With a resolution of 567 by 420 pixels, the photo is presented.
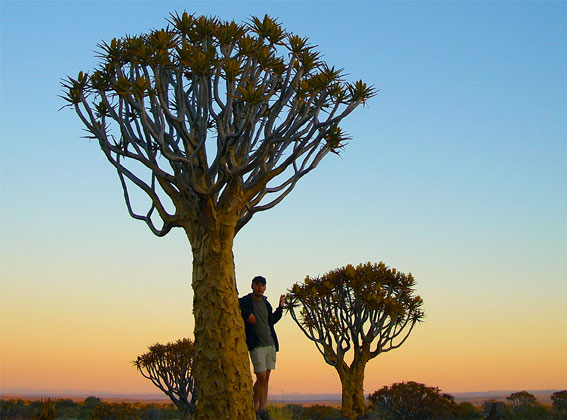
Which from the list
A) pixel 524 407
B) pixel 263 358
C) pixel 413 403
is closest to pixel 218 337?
pixel 263 358

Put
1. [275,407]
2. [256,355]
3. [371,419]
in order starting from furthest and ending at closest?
[371,419] → [275,407] → [256,355]

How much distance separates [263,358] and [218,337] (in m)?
1.19

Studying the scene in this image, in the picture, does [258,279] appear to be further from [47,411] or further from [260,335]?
[47,411]

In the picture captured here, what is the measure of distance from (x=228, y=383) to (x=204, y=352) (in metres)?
0.60

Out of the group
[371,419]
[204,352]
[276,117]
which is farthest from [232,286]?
[371,419]

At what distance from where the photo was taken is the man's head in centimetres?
1106

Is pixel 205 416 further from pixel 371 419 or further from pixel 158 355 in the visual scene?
pixel 158 355

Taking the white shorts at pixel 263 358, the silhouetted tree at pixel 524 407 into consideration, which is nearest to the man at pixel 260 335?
the white shorts at pixel 263 358

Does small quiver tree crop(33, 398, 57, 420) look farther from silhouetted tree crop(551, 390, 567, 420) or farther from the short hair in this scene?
silhouetted tree crop(551, 390, 567, 420)

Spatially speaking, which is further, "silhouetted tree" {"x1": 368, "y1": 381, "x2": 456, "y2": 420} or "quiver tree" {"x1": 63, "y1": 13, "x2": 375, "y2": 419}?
"silhouetted tree" {"x1": 368, "y1": 381, "x2": 456, "y2": 420}

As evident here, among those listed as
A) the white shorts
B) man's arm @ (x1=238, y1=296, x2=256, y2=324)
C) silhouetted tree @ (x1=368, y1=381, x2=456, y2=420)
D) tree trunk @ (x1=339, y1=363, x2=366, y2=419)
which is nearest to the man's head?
man's arm @ (x1=238, y1=296, x2=256, y2=324)

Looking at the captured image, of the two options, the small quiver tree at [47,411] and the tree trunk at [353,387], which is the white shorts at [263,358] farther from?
the small quiver tree at [47,411]

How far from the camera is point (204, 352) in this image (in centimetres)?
997

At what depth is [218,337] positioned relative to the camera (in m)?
9.94
